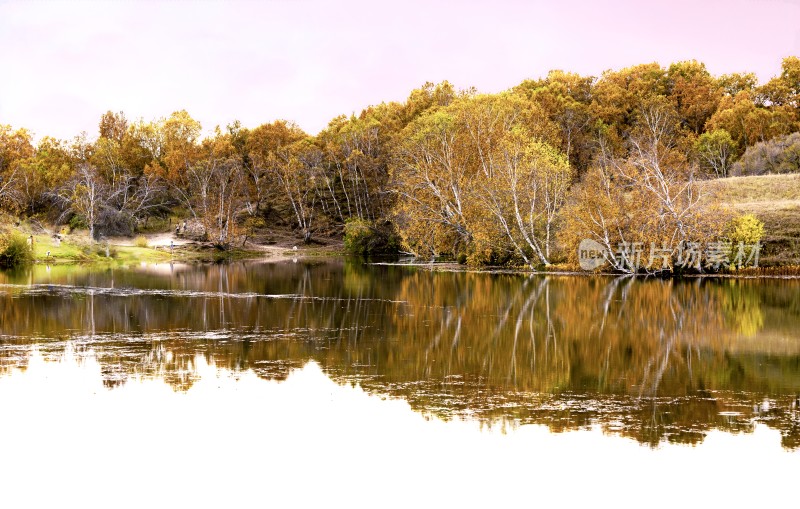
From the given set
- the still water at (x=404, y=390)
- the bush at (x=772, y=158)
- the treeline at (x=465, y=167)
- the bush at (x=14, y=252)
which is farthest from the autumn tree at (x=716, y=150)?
the bush at (x=14, y=252)

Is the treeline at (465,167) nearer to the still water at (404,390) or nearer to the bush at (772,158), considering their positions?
the bush at (772,158)

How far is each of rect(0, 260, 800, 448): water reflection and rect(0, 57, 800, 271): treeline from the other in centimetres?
1027

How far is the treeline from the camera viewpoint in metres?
43.8

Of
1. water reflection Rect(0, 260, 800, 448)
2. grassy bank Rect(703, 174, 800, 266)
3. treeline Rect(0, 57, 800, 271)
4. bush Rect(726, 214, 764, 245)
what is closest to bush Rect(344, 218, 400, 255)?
treeline Rect(0, 57, 800, 271)

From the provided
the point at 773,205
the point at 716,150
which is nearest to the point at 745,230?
the point at 773,205

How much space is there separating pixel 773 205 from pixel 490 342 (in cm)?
3394

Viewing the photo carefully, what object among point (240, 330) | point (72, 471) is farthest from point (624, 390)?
point (240, 330)

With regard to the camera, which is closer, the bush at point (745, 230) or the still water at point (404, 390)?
the still water at point (404, 390)

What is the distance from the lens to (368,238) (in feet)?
241

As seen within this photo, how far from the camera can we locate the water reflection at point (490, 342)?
1225 centimetres

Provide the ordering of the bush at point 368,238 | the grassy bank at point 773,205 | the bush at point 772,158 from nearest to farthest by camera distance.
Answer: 1. the grassy bank at point 773,205
2. the bush at point 772,158
3. the bush at point 368,238

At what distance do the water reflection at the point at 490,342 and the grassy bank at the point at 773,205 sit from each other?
654 cm

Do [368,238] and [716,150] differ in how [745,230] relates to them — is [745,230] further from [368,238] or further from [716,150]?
[368,238]

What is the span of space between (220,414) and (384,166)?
70.4 metres
